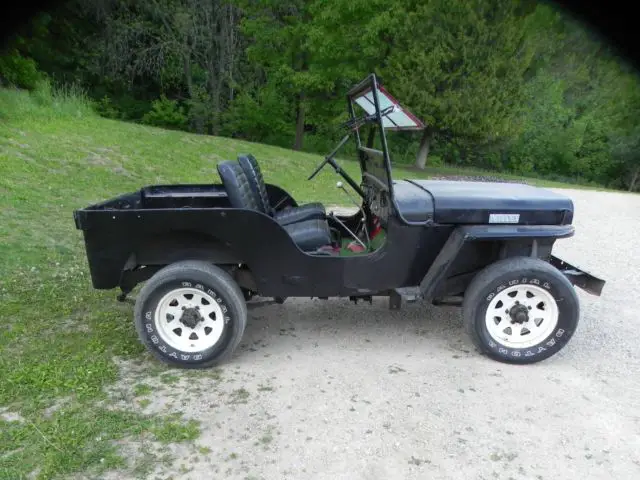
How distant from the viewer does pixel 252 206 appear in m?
4.15

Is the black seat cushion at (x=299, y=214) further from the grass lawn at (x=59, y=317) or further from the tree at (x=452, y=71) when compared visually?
the tree at (x=452, y=71)

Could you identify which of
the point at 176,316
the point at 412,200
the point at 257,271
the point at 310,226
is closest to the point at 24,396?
the point at 176,316

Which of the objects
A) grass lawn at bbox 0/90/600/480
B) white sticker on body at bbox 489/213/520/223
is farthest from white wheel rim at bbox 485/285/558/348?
grass lawn at bbox 0/90/600/480

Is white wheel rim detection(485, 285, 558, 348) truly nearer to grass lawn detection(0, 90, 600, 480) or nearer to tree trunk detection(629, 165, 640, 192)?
grass lawn detection(0, 90, 600, 480)

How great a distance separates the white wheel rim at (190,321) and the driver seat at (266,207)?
3.86 feet

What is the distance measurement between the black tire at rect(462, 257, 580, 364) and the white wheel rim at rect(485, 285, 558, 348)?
25 mm

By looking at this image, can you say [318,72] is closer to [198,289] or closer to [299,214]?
[299,214]

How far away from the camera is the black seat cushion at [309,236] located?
400 cm

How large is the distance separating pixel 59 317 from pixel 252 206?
70.3 inches

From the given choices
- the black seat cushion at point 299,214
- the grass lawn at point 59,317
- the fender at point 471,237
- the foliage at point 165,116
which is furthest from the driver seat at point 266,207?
the foliage at point 165,116

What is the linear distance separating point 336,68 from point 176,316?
16.1 metres

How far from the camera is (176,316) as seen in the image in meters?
3.54

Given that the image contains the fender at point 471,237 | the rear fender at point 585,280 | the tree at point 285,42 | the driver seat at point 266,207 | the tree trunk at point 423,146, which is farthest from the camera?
the tree trunk at point 423,146

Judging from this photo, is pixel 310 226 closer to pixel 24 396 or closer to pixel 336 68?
pixel 24 396
